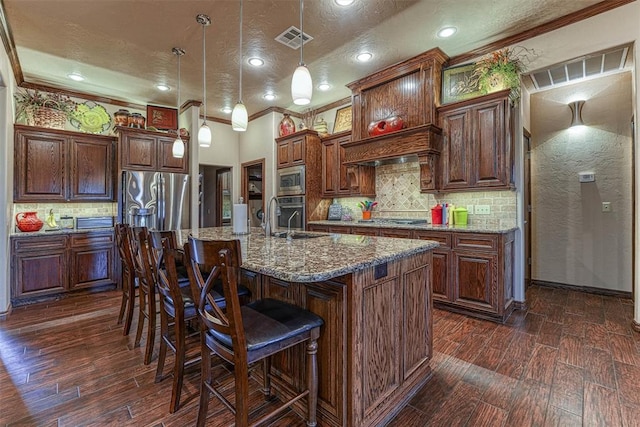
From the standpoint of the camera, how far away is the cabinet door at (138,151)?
4.34 metres

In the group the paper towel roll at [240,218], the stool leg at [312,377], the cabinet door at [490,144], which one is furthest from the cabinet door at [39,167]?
the cabinet door at [490,144]

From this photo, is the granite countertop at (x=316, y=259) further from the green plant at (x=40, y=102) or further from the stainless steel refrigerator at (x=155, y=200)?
the green plant at (x=40, y=102)

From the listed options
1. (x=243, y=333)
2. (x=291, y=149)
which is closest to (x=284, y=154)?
(x=291, y=149)

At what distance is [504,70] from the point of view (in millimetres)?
3152

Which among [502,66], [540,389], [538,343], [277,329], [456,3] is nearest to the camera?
[277,329]

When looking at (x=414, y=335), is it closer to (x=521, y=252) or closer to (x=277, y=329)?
(x=277, y=329)

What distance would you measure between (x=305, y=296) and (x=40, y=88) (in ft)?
16.9

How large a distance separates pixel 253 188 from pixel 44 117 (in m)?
3.38

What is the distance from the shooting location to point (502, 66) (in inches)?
124

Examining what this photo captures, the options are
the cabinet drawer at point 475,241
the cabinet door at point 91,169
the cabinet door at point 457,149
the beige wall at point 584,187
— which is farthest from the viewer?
the cabinet door at point 91,169

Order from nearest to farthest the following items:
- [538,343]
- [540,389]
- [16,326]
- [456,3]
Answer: [540,389] → [538,343] → [456,3] → [16,326]

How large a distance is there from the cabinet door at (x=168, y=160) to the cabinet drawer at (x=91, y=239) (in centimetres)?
123

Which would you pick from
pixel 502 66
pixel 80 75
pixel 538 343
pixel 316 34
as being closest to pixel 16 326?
pixel 80 75

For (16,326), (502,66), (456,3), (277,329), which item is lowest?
(16,326)
